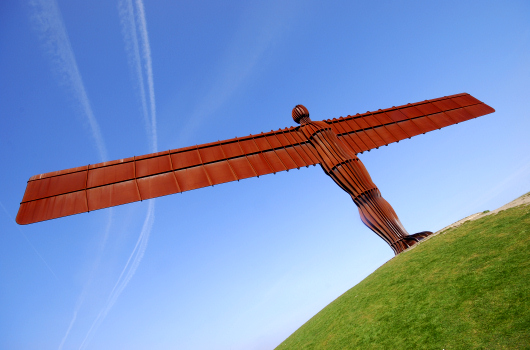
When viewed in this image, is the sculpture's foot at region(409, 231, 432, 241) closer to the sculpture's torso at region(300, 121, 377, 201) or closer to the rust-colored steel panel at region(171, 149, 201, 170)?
the sculpture's torso at region(300, 121, 377, 201)

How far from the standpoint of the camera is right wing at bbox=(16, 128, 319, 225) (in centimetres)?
1341

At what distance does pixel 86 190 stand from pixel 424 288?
1342 centimetres

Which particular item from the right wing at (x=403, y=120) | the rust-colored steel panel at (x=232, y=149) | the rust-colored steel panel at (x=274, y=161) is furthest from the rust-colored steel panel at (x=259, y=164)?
Result: the right wing at (x=403, y=120)

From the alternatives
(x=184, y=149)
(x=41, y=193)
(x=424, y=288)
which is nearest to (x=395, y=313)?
(x=424, y=288)

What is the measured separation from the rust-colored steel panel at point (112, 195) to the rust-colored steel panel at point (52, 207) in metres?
0.32

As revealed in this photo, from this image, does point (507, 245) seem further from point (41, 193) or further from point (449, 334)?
point (41, 193)

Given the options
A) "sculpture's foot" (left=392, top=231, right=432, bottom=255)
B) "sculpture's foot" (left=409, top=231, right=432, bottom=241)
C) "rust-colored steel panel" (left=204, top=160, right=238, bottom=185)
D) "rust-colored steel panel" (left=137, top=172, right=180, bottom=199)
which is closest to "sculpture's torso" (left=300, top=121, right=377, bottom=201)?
"sculpture's foot" (left=392, top=231, right=432, bottom=255)

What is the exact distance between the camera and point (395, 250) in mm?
14203

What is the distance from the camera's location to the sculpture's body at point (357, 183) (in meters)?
14.2

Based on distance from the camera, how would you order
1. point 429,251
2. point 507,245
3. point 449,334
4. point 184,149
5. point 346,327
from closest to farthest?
1. point 449,334
2. point 507,245
3. point 346,327
4. point 429,251
5. point 184,149

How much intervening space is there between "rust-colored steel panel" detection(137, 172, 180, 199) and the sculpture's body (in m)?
7.45

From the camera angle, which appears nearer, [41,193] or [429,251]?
[429,251]

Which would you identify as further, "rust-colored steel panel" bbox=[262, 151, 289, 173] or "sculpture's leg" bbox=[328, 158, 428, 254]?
"rust-colored steel panel" bbox=[262, 151, 289, 173]

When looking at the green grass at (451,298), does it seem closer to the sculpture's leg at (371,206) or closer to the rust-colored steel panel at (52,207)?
the sculpture's leg at (371,206)
